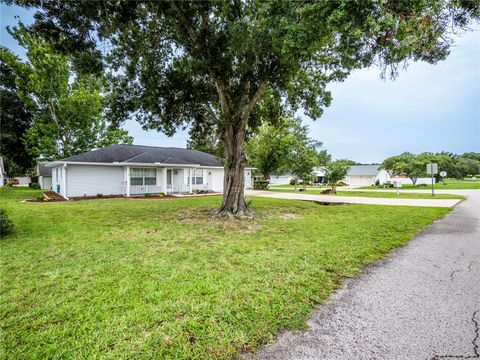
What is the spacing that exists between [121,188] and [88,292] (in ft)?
56.0

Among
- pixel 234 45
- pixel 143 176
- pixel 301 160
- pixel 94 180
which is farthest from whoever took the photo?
pixel 301 160

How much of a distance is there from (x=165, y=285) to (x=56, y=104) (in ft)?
94.5

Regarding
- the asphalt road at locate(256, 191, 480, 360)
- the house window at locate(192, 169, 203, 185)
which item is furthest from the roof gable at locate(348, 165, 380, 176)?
the asphalt road at locate(256, 191, 480, 360)

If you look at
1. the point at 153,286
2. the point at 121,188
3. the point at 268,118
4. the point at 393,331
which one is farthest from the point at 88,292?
the point at 121,188

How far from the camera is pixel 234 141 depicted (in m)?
9.64

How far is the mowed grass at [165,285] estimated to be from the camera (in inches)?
89.1

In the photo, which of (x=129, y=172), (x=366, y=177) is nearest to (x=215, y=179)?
(x=129, y=172)

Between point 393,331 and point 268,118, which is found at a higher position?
point 268,118

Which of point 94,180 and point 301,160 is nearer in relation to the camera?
point 94,180

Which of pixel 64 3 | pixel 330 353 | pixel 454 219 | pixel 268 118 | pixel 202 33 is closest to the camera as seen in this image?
pixel 330 353

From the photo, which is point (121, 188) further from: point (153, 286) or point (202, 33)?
point (153, 286)

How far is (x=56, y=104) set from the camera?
2456 cm

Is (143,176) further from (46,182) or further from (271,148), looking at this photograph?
(46,182)

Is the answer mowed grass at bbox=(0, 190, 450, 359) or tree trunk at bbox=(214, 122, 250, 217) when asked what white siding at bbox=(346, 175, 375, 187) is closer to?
tree trunk at bbox=(214, 122, 250, 217)
